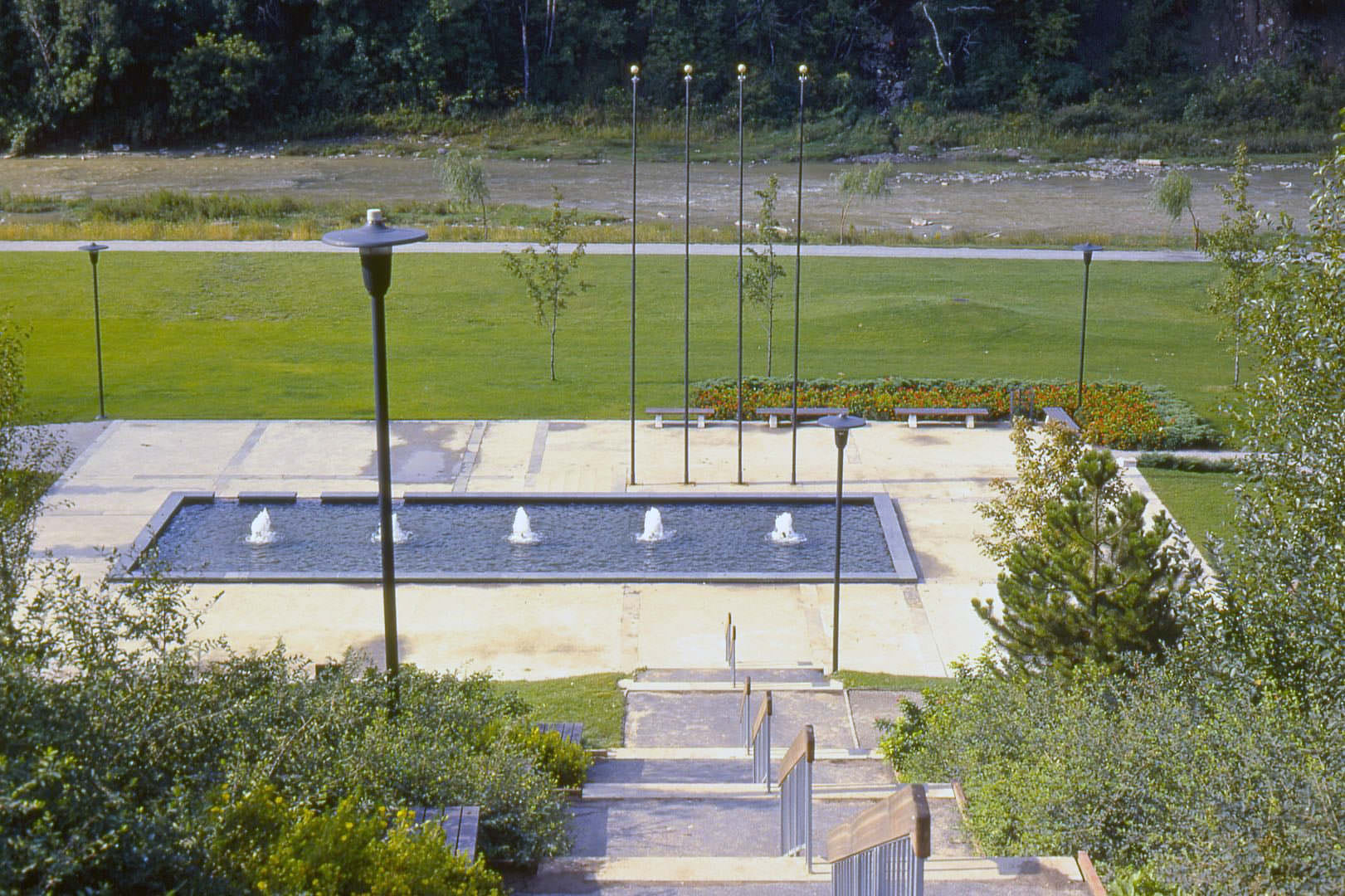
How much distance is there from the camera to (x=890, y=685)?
14.5m

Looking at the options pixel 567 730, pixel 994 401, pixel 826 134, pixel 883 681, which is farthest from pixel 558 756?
pixel 826 134

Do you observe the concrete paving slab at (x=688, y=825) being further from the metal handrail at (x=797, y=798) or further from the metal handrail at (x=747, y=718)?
the metal handrail at (x=747, y=718)

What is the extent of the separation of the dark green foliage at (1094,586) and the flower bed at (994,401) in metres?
10.9

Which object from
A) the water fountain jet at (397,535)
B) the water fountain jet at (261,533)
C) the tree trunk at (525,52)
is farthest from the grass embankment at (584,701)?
the tree trunk at (525,52)

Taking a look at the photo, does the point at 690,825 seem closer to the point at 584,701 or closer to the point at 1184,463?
the point at 584,701

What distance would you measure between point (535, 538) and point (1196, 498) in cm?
870

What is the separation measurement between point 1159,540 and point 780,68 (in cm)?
5878

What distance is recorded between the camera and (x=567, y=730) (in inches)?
457

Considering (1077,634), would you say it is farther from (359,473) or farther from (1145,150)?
(1145,150)

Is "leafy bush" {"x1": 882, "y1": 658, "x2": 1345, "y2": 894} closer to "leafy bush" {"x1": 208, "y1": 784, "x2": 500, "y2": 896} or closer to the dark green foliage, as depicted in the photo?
the dark green foliage

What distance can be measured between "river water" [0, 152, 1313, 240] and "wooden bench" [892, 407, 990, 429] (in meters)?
19.3

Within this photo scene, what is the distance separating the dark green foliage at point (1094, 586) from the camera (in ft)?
37.6

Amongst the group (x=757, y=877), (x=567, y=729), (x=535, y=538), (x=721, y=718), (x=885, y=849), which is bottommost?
(x=535, y=538)

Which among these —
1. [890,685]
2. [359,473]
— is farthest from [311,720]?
[359,473]
